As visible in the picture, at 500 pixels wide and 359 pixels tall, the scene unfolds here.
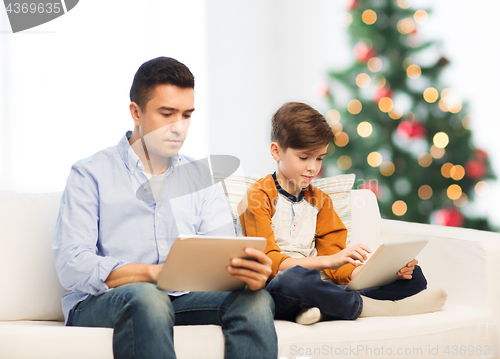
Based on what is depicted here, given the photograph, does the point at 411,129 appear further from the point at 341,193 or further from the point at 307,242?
the point at 307,242

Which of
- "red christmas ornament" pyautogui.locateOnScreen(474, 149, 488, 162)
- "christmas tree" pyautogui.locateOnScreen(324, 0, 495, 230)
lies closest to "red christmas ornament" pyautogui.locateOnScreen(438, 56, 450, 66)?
"christmas tree" pyautogui.locateOnScreen(324, 0, 495, 230)

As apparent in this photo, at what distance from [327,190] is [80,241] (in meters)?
0.86

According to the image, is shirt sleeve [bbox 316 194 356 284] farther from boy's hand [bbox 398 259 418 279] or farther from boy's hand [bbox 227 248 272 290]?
boy's hand [bbox 227 248 272 290]

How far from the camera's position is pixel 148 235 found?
1.14 metres

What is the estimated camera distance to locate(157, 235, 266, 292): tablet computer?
85 centimetres

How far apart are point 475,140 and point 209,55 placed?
1655 millimetres

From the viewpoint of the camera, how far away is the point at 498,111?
8.45 ft

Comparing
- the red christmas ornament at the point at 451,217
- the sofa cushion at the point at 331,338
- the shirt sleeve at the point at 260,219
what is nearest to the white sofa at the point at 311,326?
the sofa cushion at the point at 331,338

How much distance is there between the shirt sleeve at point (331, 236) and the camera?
1395 millimetres

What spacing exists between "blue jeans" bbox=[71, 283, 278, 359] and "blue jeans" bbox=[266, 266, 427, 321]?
80 mm

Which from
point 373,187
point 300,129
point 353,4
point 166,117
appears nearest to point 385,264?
point 300,129

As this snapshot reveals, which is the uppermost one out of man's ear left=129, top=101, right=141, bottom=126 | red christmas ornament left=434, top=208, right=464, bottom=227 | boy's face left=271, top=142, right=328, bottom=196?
man's ear left=129, top=101, right=141, bottom=126

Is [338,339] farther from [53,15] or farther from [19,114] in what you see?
[53,15]

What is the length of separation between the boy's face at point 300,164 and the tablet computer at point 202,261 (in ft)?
1.62
